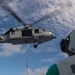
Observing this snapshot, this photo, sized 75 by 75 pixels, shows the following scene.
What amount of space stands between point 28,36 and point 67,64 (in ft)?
142

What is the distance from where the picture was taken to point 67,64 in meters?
4.18

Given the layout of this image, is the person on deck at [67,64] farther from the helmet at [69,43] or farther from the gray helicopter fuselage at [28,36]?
the gray helicopter fuselage at [28,36]

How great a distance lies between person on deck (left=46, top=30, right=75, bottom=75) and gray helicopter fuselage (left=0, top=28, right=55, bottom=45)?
137 feet

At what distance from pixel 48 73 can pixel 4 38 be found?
155 feet

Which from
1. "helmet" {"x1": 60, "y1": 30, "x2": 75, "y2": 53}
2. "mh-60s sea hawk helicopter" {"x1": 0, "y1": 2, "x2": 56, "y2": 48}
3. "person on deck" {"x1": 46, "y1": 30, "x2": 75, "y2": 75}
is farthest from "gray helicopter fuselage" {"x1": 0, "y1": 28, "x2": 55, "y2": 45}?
"person on deck" {"x1": 46, "y1": 30, "x2": 75, "y2": 75}

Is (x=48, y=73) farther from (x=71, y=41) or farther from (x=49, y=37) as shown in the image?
(x=49, y=37)

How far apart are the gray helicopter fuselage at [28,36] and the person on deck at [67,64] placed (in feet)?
137

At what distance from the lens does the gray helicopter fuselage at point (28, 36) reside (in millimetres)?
46875

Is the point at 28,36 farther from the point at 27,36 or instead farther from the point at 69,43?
the point at 69,43

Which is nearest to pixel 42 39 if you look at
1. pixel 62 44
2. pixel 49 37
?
pixel 49 37

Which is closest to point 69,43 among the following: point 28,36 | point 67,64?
point 67,64

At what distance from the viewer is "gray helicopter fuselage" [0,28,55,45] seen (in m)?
46.9

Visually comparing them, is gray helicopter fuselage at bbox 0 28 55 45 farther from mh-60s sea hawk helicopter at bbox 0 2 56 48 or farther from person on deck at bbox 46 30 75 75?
person on deck at bbox 46 30 75 75

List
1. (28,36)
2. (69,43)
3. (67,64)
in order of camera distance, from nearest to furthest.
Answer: (67,64), (69,43), (28,36)
